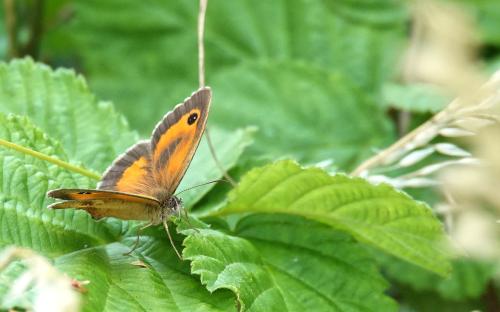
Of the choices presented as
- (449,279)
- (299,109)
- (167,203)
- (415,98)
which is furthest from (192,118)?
(299,109)

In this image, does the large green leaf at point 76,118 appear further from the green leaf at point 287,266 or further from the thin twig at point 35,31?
the thin twig at point 35,31

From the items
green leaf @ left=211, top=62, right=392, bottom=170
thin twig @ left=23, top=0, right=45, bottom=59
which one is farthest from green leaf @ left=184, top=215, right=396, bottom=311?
thin twig @ left=23, top=0, right=45, bottom=59

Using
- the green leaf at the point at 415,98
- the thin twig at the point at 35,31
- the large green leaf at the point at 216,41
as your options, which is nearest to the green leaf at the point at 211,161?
the green leaf at the point at 415,98

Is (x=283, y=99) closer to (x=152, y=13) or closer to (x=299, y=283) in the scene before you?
(x=152, y=13)

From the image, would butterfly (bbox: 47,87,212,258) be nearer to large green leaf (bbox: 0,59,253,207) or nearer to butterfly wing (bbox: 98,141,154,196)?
butterfly wing (bbox: 98,141,154,196)

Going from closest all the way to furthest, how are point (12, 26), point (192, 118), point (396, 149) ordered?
point (192, 118) → point (396, 149) → point (12, 26)

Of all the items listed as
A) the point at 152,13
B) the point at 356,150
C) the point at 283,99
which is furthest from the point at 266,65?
the point at 152,13

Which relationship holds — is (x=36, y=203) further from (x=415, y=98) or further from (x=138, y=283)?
(x=415, y=98)
